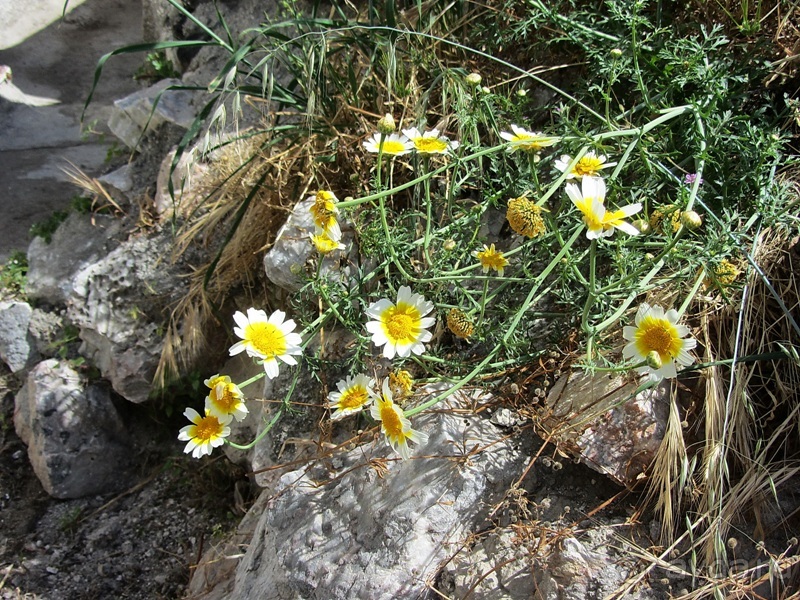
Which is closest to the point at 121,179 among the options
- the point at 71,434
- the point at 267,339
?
the point at 71,434

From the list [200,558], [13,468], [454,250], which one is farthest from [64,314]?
[454,250]

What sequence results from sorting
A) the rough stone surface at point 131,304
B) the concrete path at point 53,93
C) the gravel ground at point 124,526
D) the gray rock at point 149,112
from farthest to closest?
the concrete path at point 53,93 → the gray rock at point 149,112 → the rough stone surface at point 131,304 → the gravel ground at point 124,526

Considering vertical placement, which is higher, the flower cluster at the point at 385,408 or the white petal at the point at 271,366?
the white petal at the point at 271,366

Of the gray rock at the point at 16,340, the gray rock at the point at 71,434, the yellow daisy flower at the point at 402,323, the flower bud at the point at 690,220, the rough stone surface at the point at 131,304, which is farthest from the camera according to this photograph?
the gray rock at the point at 16,340

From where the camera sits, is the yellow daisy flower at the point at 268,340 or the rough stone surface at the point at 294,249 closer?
the yellow daisy flower at the point at 268,340

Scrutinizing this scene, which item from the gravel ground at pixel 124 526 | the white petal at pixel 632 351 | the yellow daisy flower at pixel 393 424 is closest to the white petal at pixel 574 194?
the white petal at pixel 632 351

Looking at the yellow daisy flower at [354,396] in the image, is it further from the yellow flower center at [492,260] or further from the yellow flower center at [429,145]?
the yellow flower center at [429,145]

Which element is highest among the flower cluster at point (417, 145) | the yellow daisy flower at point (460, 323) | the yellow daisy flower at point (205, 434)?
the flower cluster at point (417, 145)
